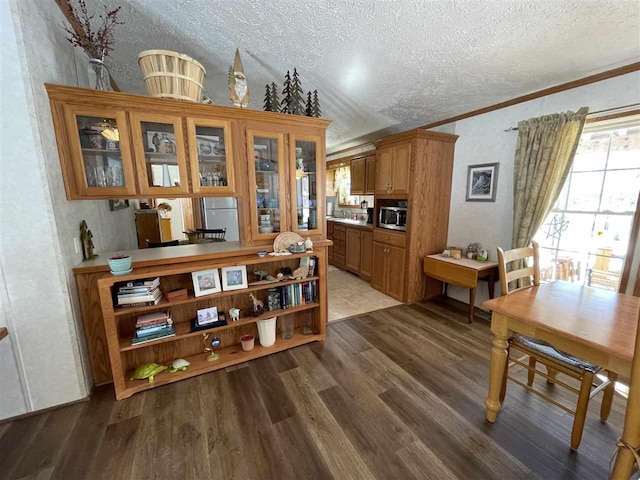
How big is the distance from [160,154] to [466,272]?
3131mm

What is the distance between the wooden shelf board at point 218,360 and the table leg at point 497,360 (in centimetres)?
141

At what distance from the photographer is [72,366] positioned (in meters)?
1.74

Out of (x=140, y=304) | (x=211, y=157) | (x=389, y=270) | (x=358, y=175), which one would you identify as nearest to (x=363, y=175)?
(x=358, y=175)

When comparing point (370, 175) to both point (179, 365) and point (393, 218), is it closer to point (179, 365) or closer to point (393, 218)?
point (393, 218)

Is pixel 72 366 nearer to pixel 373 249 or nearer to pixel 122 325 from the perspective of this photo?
pixel 122 325

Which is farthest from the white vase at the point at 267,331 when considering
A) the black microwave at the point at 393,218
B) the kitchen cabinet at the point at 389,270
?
the black microwave at the point at 393,218

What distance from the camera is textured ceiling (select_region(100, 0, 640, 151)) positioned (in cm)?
151

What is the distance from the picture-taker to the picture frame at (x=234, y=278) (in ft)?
6.88

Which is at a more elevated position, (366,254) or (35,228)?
(35,228)

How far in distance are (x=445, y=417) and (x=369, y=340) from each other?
3.16ft

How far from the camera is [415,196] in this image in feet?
10.5

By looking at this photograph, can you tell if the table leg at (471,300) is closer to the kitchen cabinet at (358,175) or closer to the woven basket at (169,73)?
the kitchen cabinet at (358,175)

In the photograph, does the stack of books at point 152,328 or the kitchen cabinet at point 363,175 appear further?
the kitchen cabinet at point 363,175

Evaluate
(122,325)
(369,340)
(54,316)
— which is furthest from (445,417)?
(54,316)
